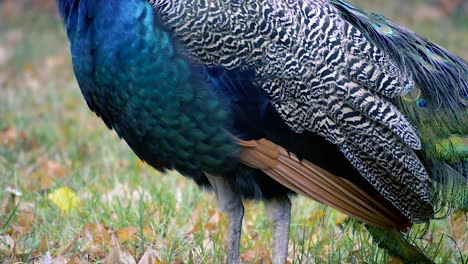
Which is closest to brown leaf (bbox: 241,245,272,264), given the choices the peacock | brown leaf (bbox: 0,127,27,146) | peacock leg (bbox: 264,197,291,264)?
peacock leg (bbox: 264,197,291,264)

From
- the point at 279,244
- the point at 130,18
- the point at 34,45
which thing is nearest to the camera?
the point at 130,18

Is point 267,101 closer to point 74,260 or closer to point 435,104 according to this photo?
point 435,104

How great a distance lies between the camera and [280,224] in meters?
3.86

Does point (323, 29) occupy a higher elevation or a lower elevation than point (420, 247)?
higher

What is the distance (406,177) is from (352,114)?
376 millimetres

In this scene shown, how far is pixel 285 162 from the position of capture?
11.4ft

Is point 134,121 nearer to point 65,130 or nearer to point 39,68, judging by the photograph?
point 65,130

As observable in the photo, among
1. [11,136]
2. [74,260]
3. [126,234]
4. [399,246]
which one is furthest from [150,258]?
[11,136]

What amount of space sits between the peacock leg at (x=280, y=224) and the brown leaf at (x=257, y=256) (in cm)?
20

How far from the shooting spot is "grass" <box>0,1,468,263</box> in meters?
4.11

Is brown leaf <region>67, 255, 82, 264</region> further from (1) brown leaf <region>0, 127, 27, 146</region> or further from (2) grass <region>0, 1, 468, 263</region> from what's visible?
(1) brown leaf <region>0, 127, 27, 146</region>

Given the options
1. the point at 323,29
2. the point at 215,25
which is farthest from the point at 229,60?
the point at 323,29

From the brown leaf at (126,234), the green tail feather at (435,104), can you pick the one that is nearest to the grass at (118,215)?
the brown leaf at (126,234)

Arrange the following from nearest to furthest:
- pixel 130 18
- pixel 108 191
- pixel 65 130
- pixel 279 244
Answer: pixel 130 18 → pixel 279 244 → pixel 108 191 → pixel 65 130
